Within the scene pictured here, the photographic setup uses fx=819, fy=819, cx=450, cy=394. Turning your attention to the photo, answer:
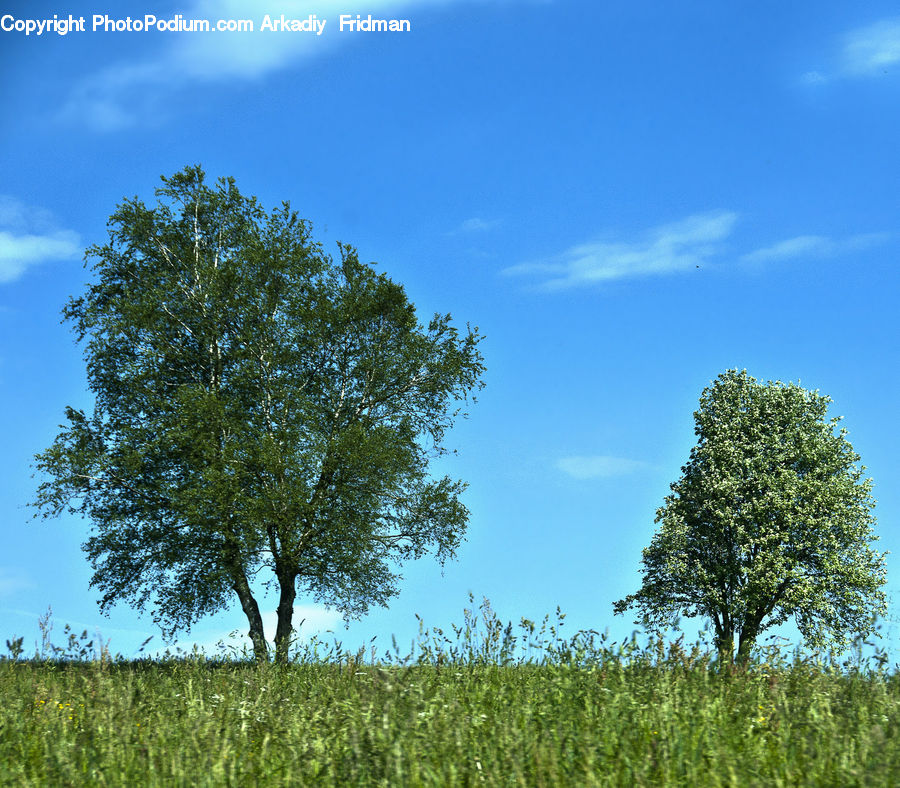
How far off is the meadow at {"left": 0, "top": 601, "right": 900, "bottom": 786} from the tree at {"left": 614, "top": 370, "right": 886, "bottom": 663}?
77.6 feet

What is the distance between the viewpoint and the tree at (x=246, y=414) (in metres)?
22.1

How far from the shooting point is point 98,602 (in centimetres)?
2398

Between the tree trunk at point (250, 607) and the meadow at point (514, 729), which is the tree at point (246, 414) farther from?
the meadow at point (514, 729)

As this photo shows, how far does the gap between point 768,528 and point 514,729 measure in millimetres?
27993

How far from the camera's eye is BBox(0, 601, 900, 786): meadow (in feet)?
17.0

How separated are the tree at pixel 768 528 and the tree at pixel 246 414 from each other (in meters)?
11.4

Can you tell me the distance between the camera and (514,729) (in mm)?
5520

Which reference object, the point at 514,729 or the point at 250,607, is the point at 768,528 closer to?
the point at 250,607

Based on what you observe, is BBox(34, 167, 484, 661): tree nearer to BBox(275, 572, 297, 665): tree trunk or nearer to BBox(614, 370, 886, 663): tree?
BBox(275, 572, 297, 665): tree trunk

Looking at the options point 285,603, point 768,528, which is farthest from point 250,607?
point 768,528

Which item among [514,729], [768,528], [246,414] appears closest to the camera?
[514,729]

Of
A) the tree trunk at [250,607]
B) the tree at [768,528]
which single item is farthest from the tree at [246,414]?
the tree at [768,528]

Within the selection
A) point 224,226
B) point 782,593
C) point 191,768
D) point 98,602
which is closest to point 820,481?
point 782,593

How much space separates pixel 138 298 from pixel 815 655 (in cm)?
2174
